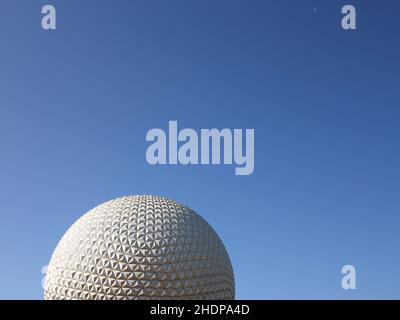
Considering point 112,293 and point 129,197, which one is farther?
point 129,197

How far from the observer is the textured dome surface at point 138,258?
19562 millimetres

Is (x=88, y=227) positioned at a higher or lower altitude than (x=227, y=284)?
higher

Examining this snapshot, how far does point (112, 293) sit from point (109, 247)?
5.83ft

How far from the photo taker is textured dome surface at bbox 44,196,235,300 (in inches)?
770

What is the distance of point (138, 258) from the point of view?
19.7m

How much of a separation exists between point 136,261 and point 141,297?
1370 mm
